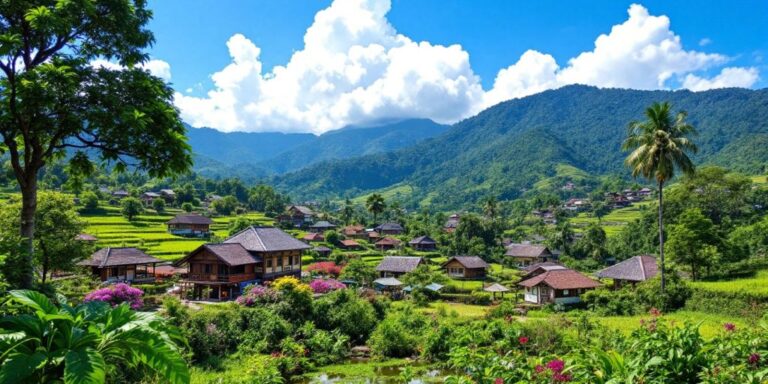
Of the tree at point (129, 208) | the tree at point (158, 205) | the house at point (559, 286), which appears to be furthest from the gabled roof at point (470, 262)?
the tree at point (158, 205)

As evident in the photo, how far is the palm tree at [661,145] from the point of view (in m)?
29.1

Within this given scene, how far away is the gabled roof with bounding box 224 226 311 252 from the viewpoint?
36938mm

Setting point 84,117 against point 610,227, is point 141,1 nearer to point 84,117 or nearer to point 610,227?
point 84,117

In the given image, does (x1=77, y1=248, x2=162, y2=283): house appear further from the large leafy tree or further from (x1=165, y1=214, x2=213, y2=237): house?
the large leafy tree

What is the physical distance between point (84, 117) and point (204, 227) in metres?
71.7

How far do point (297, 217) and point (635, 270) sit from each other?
74.2 metres

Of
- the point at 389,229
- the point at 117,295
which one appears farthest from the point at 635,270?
the point at 389,229

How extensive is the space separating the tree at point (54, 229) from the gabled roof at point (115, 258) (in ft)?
34.6

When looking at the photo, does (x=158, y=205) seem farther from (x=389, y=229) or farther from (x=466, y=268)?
(x=466, y=268)

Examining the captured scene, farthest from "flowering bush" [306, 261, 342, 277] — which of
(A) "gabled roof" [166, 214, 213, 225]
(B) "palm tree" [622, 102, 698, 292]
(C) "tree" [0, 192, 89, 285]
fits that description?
(A) "gabled roof" [166, 214, 213, 225]

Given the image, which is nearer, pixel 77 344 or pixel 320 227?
pixel 77 344

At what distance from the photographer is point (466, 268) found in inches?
2287

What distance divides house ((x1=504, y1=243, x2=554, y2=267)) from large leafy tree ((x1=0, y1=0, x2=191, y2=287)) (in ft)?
221

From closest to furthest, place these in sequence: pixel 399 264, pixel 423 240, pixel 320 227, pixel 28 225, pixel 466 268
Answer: pixel 28 225 < pixel 399 264 < pixel 466 268 < pixel 423 240 < pixel 320 227
